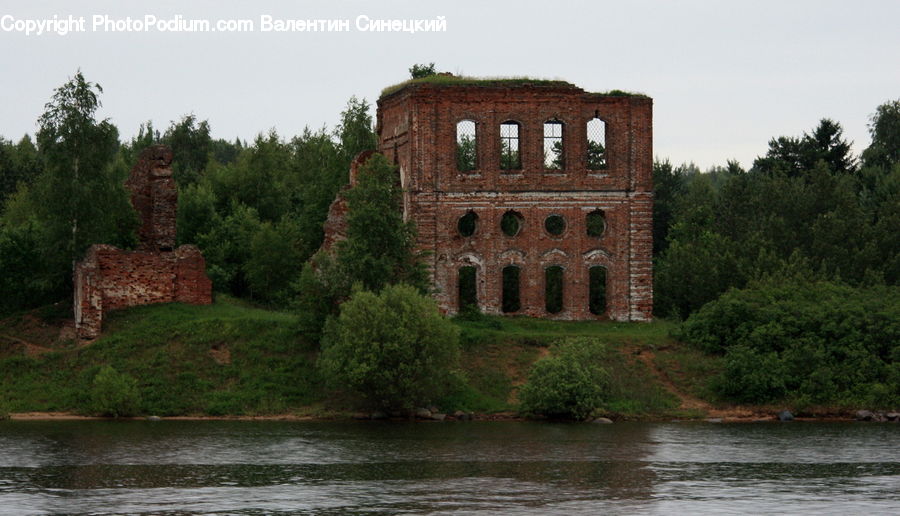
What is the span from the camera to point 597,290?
47.7 metres

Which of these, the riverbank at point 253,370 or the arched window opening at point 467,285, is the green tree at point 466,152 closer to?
the arched window opening at point 467,285

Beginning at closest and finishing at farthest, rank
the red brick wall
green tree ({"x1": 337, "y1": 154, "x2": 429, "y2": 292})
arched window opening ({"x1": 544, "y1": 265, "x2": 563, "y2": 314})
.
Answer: green tree ({"x1": 337, "y1": 154, "x2": 429, "y2": 292})
the red brick wall
arched window opening ({"x1": 544, "y1": 265, "x2": 563, "y2": 314})

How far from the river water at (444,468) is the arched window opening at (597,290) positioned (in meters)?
9.41

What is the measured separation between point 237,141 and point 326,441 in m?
80.3

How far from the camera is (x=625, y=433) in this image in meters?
35.5

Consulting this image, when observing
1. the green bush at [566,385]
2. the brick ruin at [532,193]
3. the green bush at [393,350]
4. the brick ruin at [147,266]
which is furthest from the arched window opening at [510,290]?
the brick ruin at [147,266]

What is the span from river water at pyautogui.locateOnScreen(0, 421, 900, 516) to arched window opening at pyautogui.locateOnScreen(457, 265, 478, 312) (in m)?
9.07

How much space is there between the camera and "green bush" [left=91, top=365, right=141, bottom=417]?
123ft

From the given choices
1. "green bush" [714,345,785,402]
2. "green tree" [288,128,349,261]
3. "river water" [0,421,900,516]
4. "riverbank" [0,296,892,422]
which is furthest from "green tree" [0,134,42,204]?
"green bush" [714,345,785,402]

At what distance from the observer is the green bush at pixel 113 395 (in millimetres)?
37531

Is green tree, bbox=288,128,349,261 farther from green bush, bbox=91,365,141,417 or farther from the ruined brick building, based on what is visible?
green bush, bbox=91,365,141,417

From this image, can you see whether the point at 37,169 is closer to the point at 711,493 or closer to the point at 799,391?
the point at 799,391

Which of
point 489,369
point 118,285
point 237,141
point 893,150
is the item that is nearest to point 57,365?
point 118,285

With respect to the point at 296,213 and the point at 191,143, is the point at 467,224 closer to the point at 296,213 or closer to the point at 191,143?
the point at 296,213
